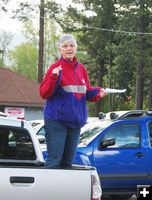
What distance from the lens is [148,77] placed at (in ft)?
142

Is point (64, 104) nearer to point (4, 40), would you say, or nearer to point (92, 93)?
point (92, 93)

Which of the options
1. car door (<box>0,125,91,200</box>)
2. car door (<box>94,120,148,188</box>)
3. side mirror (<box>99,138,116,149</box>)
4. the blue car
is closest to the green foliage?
the blue car

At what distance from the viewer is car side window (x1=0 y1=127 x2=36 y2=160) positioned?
600cm

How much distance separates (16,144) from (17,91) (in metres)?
28.9

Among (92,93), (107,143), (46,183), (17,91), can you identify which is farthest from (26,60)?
(46,183)

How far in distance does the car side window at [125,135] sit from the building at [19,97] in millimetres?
21781

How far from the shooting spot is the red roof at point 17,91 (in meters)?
33.5

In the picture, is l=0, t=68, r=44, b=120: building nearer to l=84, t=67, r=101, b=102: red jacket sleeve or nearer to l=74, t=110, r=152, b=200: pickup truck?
l=74, t=110, r=152, b=200: pickup truck

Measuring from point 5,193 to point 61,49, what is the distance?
2.00m

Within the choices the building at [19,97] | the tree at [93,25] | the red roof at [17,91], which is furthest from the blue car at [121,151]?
the tree at [93,25]

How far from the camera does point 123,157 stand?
10367mm

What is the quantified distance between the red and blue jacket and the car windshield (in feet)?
15.6

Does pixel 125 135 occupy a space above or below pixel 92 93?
below

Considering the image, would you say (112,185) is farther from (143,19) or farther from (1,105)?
(143,19)
